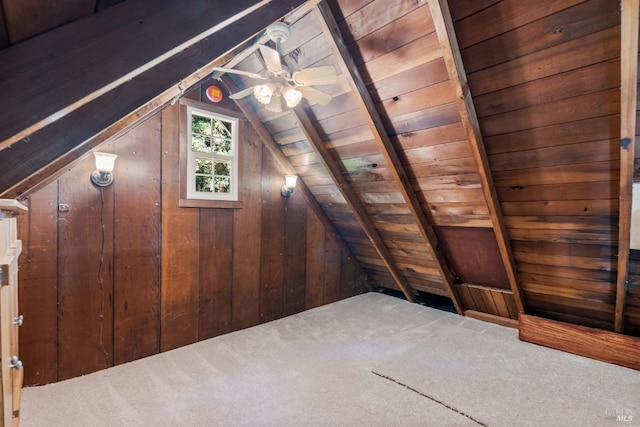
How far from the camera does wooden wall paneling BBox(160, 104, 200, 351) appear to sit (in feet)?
8.80

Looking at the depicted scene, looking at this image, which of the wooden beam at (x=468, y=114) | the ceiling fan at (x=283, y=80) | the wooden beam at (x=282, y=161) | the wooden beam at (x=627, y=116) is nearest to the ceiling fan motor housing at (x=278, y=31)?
the ceiling fan at (x=283, y=80)

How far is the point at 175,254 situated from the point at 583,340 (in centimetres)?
370

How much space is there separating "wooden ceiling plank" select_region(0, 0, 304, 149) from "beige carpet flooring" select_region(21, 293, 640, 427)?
197 centimetres

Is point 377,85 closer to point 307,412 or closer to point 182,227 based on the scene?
point 182,227

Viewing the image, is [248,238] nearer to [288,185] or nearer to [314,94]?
[288,185]

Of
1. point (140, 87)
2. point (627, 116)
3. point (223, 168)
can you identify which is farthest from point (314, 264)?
point (140, 87)

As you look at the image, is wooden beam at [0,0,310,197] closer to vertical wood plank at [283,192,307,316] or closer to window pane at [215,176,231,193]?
window pane at [215,176,231,193]

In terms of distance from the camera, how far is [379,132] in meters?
2.36

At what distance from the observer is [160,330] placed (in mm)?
2707

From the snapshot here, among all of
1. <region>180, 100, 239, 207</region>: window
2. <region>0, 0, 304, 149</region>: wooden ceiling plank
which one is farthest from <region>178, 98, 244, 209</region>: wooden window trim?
<region>0, 0, 304, 149</region>: wooden ceiling plank

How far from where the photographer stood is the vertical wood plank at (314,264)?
3.80 metres

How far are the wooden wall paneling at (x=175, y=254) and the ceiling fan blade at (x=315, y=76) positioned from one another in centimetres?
147

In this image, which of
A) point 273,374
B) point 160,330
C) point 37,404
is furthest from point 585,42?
point 37,404

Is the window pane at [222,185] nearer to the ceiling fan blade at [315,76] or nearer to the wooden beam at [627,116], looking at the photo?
the ceiling fan blade at [315,76]
